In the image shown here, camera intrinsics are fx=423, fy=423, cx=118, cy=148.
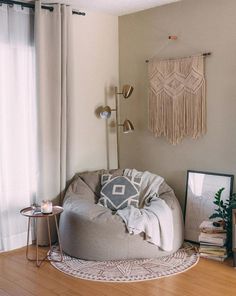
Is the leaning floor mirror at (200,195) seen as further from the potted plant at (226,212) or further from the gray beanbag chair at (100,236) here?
the gray beanbag chair at (100,236)

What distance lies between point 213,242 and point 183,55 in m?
1.93

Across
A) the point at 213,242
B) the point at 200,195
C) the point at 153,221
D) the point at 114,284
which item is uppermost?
the point at 200,195

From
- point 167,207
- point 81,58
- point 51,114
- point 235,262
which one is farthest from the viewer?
point 81,58

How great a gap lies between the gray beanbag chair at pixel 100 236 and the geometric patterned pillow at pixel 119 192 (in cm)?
23

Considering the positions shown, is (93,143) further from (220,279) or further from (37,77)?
(220,279)

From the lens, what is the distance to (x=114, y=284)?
3.36 meters

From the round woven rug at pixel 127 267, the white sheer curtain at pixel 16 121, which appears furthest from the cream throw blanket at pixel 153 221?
the white sheer curtain at pixel 16 121

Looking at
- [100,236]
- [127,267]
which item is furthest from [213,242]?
[100,236]

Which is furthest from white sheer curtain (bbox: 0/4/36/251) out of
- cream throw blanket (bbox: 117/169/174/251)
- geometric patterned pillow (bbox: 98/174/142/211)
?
cream throw blanket (bbox: 117/169/174/251)

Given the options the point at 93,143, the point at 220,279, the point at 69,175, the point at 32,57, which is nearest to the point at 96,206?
the point at 69,175

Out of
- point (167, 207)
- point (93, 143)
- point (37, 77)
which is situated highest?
point (37, 77)

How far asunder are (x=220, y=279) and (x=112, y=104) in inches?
96.5

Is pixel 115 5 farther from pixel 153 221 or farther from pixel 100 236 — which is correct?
pixel 100 236

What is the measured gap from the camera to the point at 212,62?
4.20 metres
